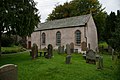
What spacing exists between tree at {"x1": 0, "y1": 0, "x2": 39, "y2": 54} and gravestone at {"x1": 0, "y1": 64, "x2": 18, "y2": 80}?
9672 mm

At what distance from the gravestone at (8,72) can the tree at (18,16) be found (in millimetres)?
9672

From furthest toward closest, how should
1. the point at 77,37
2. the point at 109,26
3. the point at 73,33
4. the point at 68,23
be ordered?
the point at 68,23, the point at 109,26, the point at 73,33, the point at 77,37

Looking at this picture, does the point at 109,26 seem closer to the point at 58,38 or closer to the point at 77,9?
the point at 58,38

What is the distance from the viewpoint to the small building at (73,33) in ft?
107

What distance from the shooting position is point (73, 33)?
111 feet

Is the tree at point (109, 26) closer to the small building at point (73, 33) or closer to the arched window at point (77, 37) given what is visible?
the small building at point (73, 33)

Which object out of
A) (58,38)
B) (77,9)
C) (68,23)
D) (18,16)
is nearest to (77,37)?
(68,23)

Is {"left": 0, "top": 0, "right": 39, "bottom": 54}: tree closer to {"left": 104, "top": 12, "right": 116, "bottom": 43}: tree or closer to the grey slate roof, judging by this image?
the grey slate roof

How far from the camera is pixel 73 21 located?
35031mm

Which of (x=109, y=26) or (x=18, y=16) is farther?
(x=109, y=26)

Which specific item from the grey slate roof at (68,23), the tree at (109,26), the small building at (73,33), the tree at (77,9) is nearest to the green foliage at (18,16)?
the small building at (73,33)

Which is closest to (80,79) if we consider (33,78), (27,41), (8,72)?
(33,78)

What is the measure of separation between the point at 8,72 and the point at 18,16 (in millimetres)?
11307

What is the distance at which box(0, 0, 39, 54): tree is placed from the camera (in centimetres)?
1692
